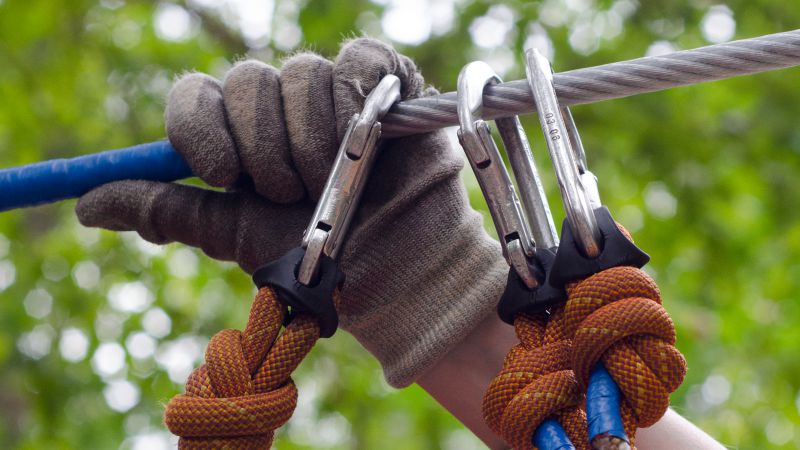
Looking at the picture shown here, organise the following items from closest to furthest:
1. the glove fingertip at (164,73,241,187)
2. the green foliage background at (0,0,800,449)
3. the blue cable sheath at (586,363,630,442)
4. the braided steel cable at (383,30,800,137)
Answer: the blue cable sheath at (586,363,630,442)
the braided steel cable at (383,30,800,137)
the glove fingertip at (164,73,241,187)
the green foliage background at (0,0,800,449)

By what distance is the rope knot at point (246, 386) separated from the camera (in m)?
0.72

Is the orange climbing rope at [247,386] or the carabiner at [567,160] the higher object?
the carabiner at [567,160]

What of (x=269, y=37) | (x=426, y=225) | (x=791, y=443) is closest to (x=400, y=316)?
(x=426, y=225)

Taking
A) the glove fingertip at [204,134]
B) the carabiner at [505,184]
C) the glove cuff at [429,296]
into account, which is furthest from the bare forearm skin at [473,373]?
the glove fingertip at [204,134]

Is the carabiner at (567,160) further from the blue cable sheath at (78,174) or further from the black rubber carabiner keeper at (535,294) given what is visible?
the blue cable sheath at (78,174)

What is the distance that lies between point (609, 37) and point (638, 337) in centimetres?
273

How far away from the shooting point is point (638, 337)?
67 cm

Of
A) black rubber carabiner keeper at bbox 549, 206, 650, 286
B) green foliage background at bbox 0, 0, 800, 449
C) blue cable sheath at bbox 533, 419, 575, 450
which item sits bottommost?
green foliage background at bbox 0, 0, 800, 449

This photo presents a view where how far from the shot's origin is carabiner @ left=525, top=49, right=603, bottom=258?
0.70 metres

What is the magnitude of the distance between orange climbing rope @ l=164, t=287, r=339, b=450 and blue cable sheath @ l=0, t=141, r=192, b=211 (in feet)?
0.95

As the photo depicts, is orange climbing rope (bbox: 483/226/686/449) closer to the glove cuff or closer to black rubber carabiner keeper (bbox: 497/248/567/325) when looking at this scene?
black rubber carabiner keeper (bbox: 497/248/567/325)

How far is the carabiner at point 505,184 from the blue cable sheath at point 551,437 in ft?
0.41

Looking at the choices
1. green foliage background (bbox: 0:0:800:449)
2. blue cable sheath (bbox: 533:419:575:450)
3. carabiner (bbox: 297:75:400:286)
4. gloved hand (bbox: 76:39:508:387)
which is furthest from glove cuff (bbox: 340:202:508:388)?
green foliage background (bbox: 0:0:800:449)

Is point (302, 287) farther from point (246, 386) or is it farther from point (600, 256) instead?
point (600, 256)
